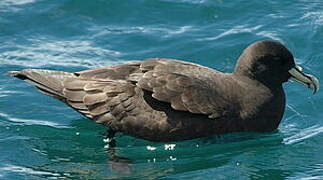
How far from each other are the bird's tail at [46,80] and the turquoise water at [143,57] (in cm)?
49

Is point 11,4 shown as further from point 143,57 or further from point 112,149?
point 112,149

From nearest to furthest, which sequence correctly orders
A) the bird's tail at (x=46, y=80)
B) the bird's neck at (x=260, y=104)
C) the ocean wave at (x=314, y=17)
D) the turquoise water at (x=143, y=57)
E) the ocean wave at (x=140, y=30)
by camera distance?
the turquoise water at (x=143, y=57)
the bird's neck at (x=260, y=104)
the bird's tail at (x=46, y=80)
the ocean wave at (x=140, y=30)
the ocean wave at (x=314, y=17)

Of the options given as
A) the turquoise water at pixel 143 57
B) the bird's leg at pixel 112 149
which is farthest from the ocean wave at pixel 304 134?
the bird's leg at pixel 112 149

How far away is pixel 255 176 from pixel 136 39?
12.7ft

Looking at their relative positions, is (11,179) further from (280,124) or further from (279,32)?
(279,32)

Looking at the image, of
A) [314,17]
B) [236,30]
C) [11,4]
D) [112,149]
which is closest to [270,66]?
[112,149]

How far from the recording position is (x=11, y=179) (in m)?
9.23

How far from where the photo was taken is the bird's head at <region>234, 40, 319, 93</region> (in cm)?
1009

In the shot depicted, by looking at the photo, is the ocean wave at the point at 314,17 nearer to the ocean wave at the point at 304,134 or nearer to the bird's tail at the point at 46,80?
the ocean wave at the point at 304,134

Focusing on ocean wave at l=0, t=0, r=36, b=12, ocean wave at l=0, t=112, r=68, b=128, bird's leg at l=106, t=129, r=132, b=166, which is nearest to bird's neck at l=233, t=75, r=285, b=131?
bird's leg at l=106, t=129, r=132, b=166

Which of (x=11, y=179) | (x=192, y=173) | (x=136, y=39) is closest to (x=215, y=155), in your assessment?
(x=192, y=173)

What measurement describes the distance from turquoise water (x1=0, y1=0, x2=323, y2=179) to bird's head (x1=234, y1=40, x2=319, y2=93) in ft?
2.04

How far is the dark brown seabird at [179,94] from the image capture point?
31.9ft

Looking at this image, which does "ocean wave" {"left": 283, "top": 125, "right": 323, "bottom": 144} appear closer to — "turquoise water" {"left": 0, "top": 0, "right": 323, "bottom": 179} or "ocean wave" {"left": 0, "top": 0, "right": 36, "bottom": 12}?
"turquoise water" {"left": 0, "top": 0, "right": 323, "bottom": 179}
